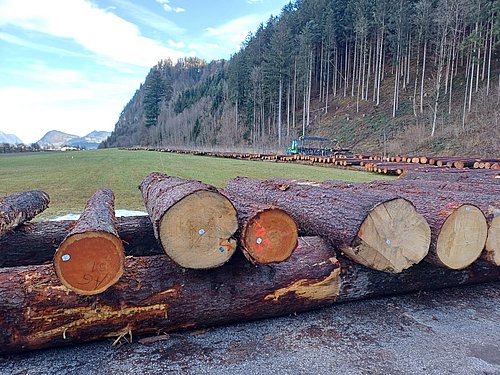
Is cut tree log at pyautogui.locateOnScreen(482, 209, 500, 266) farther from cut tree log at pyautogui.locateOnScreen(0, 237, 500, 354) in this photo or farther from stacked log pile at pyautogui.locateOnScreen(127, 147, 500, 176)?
stacked log pile at pyautogui.locateOnScreen(127, 147, 500, 176)

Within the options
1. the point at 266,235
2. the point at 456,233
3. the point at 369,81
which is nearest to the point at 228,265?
the point at 266,235

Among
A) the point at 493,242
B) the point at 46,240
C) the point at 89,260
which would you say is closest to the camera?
the point at 89,260

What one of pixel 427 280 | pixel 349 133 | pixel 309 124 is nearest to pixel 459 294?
pixel 427 280

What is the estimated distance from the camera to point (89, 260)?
2.16 metres

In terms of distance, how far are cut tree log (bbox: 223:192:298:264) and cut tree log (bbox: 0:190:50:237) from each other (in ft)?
→ 7.08

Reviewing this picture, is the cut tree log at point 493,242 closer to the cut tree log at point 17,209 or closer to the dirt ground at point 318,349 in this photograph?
the dirt ground at point 318,349

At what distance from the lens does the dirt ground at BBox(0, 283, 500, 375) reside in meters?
2.14

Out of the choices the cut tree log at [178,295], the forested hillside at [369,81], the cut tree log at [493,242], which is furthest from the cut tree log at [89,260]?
the forested hillside at [369,81]

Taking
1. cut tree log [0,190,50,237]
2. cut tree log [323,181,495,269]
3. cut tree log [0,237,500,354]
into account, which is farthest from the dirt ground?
cut tree log [0,190,50,237]

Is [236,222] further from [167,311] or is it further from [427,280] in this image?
[427,280]

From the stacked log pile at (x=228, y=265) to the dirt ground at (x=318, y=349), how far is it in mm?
103

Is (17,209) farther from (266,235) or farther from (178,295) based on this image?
(266,235)

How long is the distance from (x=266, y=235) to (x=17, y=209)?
2.70 meters

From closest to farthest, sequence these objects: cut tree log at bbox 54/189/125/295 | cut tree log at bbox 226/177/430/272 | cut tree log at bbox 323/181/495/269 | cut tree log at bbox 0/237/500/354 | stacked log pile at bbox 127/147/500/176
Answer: cut tree log at bbox 54/189/125/295 → cut tree log at bbox 0/237/500/354 → cut tree log at bbox 226/177/430/272 → cut tree log at bbox 323/181/495/269 → stacked log pile at bbox 127/147/500/176
